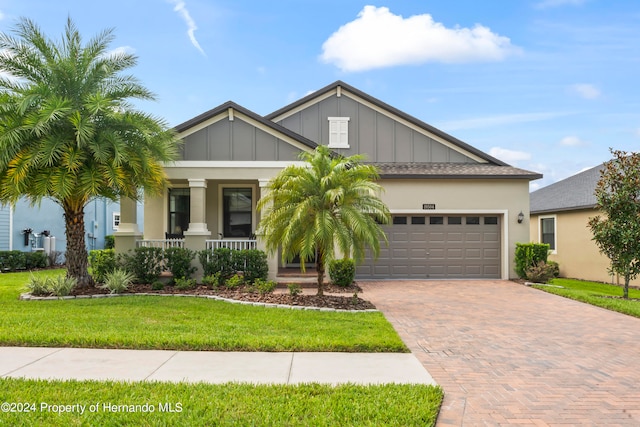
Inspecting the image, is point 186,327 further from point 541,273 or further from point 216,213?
point 541,273

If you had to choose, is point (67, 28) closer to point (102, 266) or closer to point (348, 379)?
point (102, 266)

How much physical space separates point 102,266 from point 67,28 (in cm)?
637

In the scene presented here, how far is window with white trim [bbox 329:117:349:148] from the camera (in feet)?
61.2

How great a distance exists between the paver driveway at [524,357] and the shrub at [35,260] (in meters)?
16.5

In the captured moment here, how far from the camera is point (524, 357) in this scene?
6379 mm

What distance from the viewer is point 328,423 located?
13.2ft

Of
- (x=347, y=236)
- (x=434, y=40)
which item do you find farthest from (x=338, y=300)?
(x=434, y=40)

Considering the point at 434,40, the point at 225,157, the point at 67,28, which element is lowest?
the point at 225,157

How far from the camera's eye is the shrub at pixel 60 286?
1117 cm

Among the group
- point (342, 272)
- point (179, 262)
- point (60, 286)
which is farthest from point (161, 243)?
point (342, 272)

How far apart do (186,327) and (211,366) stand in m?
2.12

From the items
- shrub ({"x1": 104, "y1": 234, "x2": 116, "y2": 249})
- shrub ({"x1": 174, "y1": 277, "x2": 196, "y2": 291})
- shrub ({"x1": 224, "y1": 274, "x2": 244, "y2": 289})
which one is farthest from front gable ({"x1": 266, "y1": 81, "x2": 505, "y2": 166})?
shrub ({"x1": 104, "y1": 234, "x2": 116, "y2": 249})

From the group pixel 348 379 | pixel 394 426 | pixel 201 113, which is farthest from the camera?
pixel 201 113

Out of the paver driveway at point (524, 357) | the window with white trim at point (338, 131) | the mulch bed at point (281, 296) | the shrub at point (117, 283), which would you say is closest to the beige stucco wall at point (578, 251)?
the paver driveway at point (524, 357)
